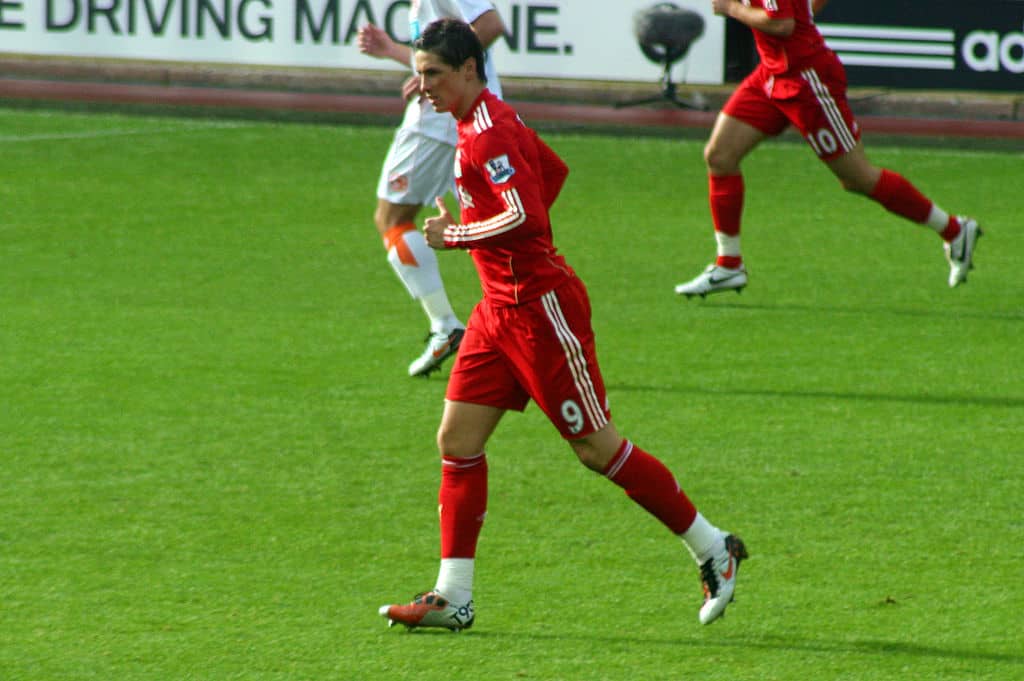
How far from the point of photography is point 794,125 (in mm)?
8977

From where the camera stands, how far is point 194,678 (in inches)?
178

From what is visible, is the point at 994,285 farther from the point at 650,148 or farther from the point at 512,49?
the point at 512,49

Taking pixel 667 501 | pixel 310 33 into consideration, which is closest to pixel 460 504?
pixel 667 501

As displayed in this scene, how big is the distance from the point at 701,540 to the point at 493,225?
1015mm

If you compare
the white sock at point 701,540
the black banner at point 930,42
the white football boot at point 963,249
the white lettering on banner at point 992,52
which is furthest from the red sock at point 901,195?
the white lettering on banner at point 992,52

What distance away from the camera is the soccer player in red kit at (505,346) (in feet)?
15.5

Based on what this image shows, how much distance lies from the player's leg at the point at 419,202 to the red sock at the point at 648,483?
2997 mm

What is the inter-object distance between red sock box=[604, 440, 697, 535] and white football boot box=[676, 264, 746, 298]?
4388mm

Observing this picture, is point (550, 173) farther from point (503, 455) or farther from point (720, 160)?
point (720, 160)

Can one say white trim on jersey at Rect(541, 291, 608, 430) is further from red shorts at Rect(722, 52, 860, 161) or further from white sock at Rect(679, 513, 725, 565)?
red shorts at Rect(722, 52, 860, 161)

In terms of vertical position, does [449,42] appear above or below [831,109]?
above

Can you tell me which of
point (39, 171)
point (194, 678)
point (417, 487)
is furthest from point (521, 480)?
point (39, 171)

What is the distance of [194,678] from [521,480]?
6.58 feet

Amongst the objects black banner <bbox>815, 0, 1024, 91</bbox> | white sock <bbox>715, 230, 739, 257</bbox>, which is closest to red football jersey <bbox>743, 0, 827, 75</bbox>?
Answer: white sock <bbox>715, 230, 739, 257</bbox>
